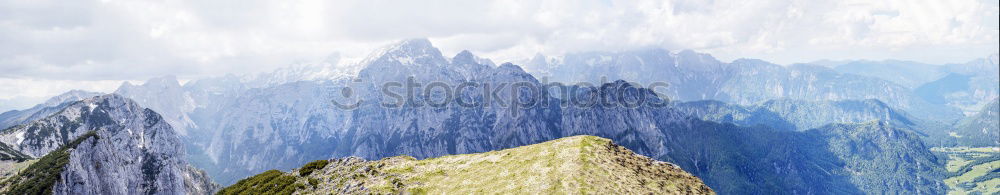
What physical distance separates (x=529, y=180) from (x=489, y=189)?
4567 mm

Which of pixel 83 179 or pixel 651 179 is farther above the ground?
pixel 651 179

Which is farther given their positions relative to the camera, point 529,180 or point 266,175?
point 266,175

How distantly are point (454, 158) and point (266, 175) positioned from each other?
3269 centimetres

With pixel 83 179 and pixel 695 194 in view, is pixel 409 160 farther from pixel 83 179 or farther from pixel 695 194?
pixel 83 179

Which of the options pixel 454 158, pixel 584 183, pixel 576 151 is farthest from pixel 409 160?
pixel 584 183

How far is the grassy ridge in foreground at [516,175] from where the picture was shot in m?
46.7

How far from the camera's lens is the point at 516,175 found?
51.8 metres

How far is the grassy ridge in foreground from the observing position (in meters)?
46.7

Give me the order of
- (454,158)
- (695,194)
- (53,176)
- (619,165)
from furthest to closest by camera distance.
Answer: (53,176)
(454,158)
(619,165)
(695,194)

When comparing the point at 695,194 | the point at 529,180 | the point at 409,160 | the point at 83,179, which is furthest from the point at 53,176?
the point at 695,194

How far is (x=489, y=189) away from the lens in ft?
164

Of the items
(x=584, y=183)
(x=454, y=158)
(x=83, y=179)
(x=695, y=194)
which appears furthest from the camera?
(x=83, y=179)

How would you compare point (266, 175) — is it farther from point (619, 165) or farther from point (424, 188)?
point (619, 165)

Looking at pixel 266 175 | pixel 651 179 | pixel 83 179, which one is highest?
pixel 651 179
